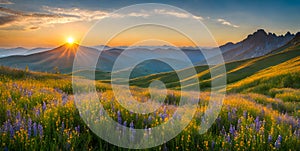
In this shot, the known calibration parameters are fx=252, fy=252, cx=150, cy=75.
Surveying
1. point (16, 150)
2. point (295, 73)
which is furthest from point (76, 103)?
point (295, 73)

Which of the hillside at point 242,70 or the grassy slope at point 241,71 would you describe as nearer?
the grassy slope at point 241,71

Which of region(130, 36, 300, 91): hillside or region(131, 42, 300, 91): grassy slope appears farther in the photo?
region(130, 36, 300, 91): hillside

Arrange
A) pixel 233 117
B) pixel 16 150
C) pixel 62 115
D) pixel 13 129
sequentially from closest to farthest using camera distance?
pixel 16 150
pixel 13 129
pixel 62 115
pixel 233 117

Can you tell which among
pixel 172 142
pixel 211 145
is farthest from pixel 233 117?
pixel 172 142

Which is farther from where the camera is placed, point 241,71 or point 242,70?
point 242,70

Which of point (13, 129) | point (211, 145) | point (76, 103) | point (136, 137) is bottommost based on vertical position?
point (211, 145)

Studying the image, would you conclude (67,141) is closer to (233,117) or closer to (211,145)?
(211,145)

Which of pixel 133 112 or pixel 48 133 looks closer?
pixel 48 133

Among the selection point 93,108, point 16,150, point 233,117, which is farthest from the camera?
point 233,117

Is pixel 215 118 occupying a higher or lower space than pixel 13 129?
Result: lower

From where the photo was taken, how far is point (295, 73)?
33062mm

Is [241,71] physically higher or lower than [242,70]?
lower

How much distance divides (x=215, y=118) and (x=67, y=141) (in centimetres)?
308

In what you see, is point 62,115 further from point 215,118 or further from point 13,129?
point 215,118
